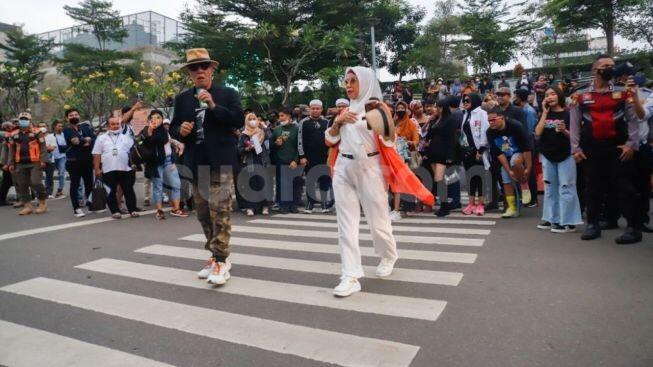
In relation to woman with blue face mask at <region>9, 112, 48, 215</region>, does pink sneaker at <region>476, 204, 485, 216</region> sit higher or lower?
lower

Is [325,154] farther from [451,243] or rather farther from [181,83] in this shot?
[181,83]

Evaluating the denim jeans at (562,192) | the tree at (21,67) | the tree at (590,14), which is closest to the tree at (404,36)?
the tree at (590,14)

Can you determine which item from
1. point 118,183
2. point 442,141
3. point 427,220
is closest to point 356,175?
point 427,220

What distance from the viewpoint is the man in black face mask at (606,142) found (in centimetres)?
586

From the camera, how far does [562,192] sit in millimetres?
6574

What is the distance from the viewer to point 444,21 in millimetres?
46625

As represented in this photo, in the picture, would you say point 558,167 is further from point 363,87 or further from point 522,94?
point 363,87

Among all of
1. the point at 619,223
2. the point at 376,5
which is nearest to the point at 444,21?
the point at 376,5

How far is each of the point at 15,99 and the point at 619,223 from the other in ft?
153

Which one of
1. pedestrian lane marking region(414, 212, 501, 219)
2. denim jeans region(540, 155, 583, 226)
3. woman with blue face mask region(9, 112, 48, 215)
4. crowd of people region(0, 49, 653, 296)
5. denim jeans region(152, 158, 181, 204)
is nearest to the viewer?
crowd of people region(0, 49, 653, 296)

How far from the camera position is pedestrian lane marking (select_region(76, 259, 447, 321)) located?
399cm

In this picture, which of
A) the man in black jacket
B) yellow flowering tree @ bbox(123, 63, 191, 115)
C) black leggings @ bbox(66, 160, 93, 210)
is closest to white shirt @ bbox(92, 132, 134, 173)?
black leggings @ bbox(66, 160, 93, 210)

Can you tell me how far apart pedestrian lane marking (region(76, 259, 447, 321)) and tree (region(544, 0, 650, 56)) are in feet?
120

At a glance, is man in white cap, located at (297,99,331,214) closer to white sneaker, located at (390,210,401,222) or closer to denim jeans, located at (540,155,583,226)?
white sneaker, located at (390,210,401,222)
